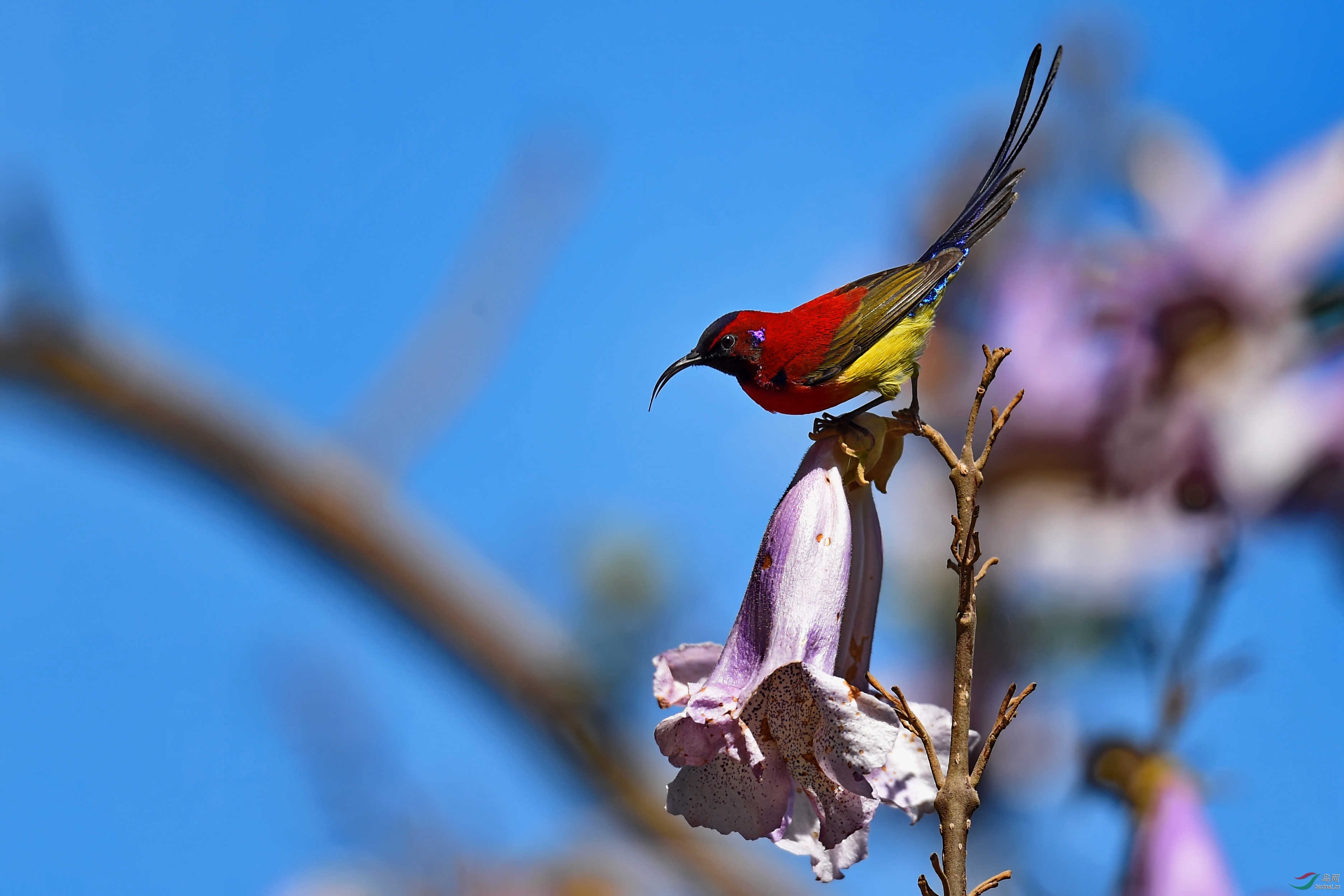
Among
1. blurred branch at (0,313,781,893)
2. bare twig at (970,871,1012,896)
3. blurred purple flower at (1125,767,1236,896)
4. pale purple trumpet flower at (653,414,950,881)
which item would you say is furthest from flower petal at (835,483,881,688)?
blurred branch at (0,313,781,893)

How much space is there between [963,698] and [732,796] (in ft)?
0.44

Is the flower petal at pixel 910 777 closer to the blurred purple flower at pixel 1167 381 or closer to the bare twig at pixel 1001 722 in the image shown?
the bare twig at pixel 1001 722

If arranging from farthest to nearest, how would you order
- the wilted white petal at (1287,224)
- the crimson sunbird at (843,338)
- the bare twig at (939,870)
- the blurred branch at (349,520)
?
1. the blurred branch at (349,520)
2. the wilted white petal at (1287,224)
3. the crimson sunbird at (843,338)
4. the bare twig at (939,870)

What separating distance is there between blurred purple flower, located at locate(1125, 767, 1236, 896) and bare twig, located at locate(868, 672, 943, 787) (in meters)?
0.42

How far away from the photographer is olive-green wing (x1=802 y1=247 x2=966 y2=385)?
566 mm

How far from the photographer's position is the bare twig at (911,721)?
446 millimetres

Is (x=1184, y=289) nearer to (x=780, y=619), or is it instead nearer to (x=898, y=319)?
(x=898, y=319)

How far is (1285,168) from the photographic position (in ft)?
3.84

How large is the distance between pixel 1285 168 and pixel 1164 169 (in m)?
0.13

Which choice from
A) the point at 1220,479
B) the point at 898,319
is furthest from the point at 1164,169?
the point at 898,319

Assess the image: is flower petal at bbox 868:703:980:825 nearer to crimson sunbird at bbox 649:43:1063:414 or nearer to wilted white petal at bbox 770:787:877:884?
wilted white petal at bbox 770:787:877:884

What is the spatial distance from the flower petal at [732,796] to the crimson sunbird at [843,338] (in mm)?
174

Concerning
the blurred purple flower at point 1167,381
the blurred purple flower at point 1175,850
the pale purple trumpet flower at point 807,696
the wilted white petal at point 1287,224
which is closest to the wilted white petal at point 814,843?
the pale purple trumpet flower at point 807,696

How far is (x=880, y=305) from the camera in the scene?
0.58 metres
